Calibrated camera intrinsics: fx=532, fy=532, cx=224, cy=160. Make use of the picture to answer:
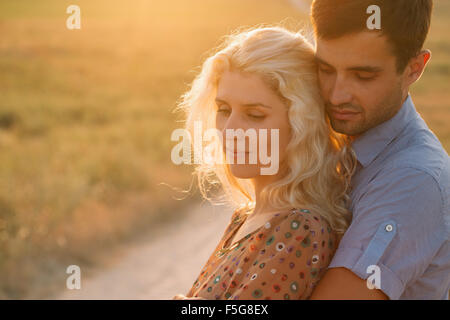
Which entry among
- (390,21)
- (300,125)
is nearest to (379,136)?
(300,125)

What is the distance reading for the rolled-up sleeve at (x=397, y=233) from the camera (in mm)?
2000

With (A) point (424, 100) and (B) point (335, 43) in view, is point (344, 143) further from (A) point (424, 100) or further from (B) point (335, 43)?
(A) point (424, 100)

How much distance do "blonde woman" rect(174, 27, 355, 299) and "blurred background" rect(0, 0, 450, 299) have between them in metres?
0.43

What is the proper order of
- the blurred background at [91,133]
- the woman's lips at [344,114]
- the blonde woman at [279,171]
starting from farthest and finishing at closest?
the blurred background at [91,133], the woman's lips at [344,114], the blonde woman at [279,171]

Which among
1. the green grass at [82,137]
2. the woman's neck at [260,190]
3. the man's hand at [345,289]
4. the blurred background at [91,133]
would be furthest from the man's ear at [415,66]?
the green grass at [82,137]

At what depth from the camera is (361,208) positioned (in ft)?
7.09

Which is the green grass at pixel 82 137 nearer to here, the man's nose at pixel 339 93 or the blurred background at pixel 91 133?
the blurred background at pixel 91 133

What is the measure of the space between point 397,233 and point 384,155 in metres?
0.48

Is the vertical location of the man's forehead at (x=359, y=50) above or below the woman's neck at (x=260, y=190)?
above

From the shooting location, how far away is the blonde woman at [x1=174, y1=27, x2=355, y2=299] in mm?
2107

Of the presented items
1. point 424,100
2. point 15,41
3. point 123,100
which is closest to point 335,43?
point 424,100

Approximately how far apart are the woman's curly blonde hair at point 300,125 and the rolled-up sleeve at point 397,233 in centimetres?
20

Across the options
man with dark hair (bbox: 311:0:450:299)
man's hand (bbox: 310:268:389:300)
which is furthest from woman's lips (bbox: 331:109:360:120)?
man's hand (bbox: 310:268:389:300)

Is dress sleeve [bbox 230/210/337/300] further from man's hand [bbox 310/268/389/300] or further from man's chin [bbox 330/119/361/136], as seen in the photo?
man's chin [bbox 330/119/361/136]
